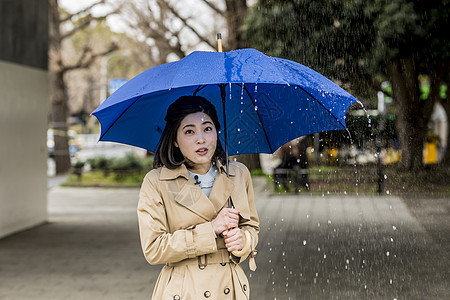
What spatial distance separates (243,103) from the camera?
3391 millimetres

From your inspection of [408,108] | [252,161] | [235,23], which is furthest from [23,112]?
[252,161]

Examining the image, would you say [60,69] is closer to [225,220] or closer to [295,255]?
[295,255]

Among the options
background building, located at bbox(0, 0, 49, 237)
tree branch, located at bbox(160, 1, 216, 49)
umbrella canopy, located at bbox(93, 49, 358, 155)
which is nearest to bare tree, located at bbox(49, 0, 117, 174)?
tree branch, located at bbox(160, 1, 216, 49)

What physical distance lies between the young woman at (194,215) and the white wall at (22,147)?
23.5ft

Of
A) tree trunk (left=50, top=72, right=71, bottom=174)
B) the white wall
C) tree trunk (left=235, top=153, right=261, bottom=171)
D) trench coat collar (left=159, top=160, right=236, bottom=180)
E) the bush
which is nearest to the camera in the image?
trench coat collar (left=159, top=160, right=236, bottom=180)

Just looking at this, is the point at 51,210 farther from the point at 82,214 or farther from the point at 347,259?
the point at 347,259

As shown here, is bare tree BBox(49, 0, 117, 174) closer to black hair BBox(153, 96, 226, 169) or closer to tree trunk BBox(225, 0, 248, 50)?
tree trunk BBox(225, 0, 248, 50)

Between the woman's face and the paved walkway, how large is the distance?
3.47 m

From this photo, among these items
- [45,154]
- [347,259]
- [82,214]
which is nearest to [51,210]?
[82,214]

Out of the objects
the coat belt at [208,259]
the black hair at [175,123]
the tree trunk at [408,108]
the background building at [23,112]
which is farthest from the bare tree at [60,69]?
the coat belt at [208,259]

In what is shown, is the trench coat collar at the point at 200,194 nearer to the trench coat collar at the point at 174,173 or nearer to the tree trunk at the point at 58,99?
the trench coat collar at the point at 174,173

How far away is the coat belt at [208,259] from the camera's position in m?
2.78

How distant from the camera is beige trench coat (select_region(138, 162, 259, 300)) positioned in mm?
2695

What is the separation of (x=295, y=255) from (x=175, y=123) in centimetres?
535
